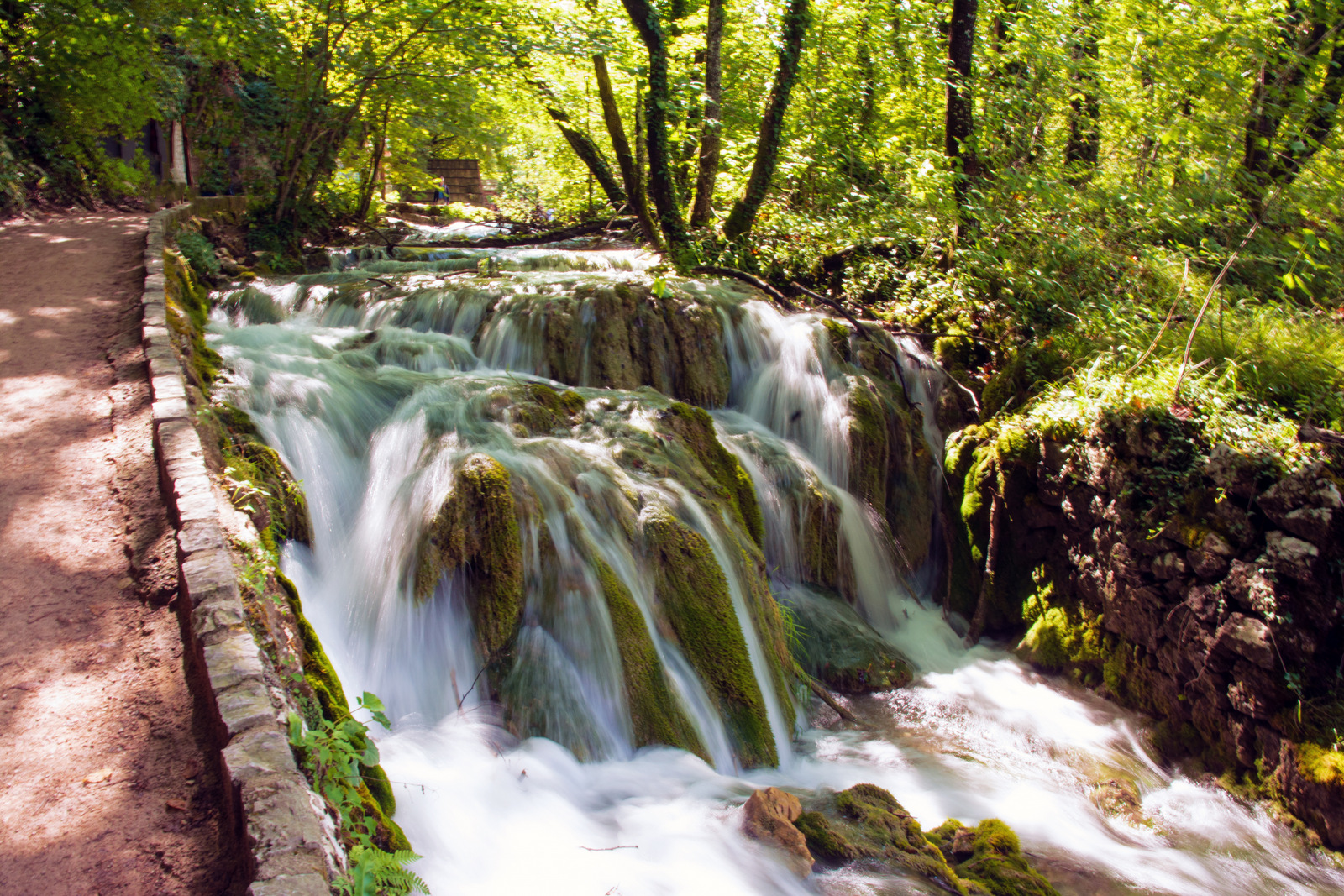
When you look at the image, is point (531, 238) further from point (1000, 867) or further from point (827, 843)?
point (1000, 867)

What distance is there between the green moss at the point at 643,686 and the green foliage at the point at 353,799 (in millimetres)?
1923

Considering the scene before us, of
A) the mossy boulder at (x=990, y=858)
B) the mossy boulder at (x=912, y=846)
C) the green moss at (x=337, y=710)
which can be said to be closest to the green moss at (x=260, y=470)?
the green moss at (x=337, y=710)

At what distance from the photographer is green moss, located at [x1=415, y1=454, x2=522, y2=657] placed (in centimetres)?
473

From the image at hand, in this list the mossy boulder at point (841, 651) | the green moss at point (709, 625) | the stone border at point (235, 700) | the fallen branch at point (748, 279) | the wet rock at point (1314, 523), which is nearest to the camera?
the stone border at point (235, 700)

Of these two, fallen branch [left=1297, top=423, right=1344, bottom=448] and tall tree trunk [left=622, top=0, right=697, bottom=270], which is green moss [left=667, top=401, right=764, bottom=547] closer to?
fallen branch [left=1297, top=423, right=1344, bottom=448]

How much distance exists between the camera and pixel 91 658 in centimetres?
283

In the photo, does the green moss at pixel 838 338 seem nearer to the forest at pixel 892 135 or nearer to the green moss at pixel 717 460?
the forest at pixel 892 135

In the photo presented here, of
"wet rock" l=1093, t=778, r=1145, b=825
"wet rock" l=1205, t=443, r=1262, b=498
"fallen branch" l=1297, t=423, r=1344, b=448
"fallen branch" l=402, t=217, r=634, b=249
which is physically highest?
"fallen branch" l=402, t=217, r=634, b=249

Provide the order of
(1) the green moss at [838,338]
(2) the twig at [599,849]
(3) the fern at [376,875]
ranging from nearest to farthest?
(3) the fern at [376,875]
(2) the twig at [599,849]
(1) the green moss at [838,338]

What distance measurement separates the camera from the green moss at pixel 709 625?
5062mm

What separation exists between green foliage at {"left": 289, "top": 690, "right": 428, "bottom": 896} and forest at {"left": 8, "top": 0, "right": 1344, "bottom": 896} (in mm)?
22

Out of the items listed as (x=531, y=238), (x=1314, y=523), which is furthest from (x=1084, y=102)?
(x=531, y=238)

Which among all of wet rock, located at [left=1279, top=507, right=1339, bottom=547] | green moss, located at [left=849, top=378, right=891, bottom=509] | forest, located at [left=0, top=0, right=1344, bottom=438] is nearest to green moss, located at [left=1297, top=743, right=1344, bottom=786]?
wet rock, located at [left=1279, top=507, right=1339, bottom=547]

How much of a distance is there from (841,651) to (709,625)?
6.10ft
